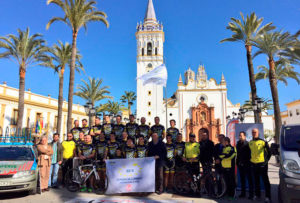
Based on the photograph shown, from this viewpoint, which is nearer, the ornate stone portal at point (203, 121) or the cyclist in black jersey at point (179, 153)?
the cyclist in black jersey at point (179, 153)

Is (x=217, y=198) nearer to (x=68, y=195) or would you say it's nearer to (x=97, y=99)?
(x=68, y=195)

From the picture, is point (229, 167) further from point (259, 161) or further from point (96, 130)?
point (96, 130)

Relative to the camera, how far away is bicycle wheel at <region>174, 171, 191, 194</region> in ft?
23.9

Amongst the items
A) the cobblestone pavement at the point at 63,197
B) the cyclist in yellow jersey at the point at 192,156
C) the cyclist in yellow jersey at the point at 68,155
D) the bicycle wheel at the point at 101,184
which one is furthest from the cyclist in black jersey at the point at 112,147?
the cyclist in yellow jersey at the point at 192,156

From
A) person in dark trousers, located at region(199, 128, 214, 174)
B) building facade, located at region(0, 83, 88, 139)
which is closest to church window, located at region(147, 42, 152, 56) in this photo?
building facade, located at region(0, 83, 88, 139)

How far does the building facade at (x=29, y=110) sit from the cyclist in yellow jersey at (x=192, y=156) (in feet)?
76.0

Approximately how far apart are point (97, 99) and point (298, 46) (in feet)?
83.7

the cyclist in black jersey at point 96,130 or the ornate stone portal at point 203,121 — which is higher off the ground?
the ornate stone portal at point 203,121

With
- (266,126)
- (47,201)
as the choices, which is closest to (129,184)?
(47,201)

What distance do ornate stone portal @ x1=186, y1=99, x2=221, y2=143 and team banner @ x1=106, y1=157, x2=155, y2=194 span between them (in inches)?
1396

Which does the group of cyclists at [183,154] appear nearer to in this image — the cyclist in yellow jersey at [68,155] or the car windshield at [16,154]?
the cyclist in yellow jersey at [68,155]

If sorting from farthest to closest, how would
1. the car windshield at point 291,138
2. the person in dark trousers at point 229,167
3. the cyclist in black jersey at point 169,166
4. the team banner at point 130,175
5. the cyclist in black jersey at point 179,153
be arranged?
the cyclist in black jersey at point 179,153 < the cyclist in black jersey at point 169,166 < the team banner at point 130,175 < the person in dark trousers at point 229,167 < the car windshield at point 291,138

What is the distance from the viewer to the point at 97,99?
111ft

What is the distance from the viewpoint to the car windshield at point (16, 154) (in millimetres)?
7495
